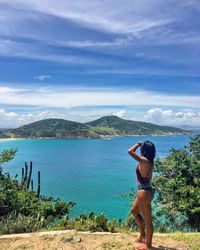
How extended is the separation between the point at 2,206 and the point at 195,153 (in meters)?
12.8

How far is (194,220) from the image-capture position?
16969mm

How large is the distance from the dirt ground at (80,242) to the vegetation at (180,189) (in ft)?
29.1

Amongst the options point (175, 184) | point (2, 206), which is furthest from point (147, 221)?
point (175, 184)

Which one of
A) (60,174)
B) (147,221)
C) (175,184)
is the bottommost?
(60,174)

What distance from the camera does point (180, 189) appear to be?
680 inches

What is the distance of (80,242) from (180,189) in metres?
10.8

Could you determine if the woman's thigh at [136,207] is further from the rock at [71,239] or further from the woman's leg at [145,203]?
the rock at [71,239]

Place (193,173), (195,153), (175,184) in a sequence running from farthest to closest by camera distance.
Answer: (195,153) < (193,173) < (175,184)

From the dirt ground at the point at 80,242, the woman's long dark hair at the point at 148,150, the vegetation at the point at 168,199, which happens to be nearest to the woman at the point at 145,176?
the woman's long dark hair at the point at 148,150

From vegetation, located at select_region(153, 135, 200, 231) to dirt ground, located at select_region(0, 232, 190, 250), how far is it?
886 centimetres

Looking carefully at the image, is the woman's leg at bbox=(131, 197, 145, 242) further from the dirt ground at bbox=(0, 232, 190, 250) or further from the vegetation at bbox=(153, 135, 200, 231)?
the vegetation at bbox=(153, 135, 200, 231)

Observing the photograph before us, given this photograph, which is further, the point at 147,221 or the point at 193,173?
the point at 193,173

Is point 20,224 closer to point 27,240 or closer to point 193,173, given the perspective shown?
point 27,240

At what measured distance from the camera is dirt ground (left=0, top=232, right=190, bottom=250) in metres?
7.12
